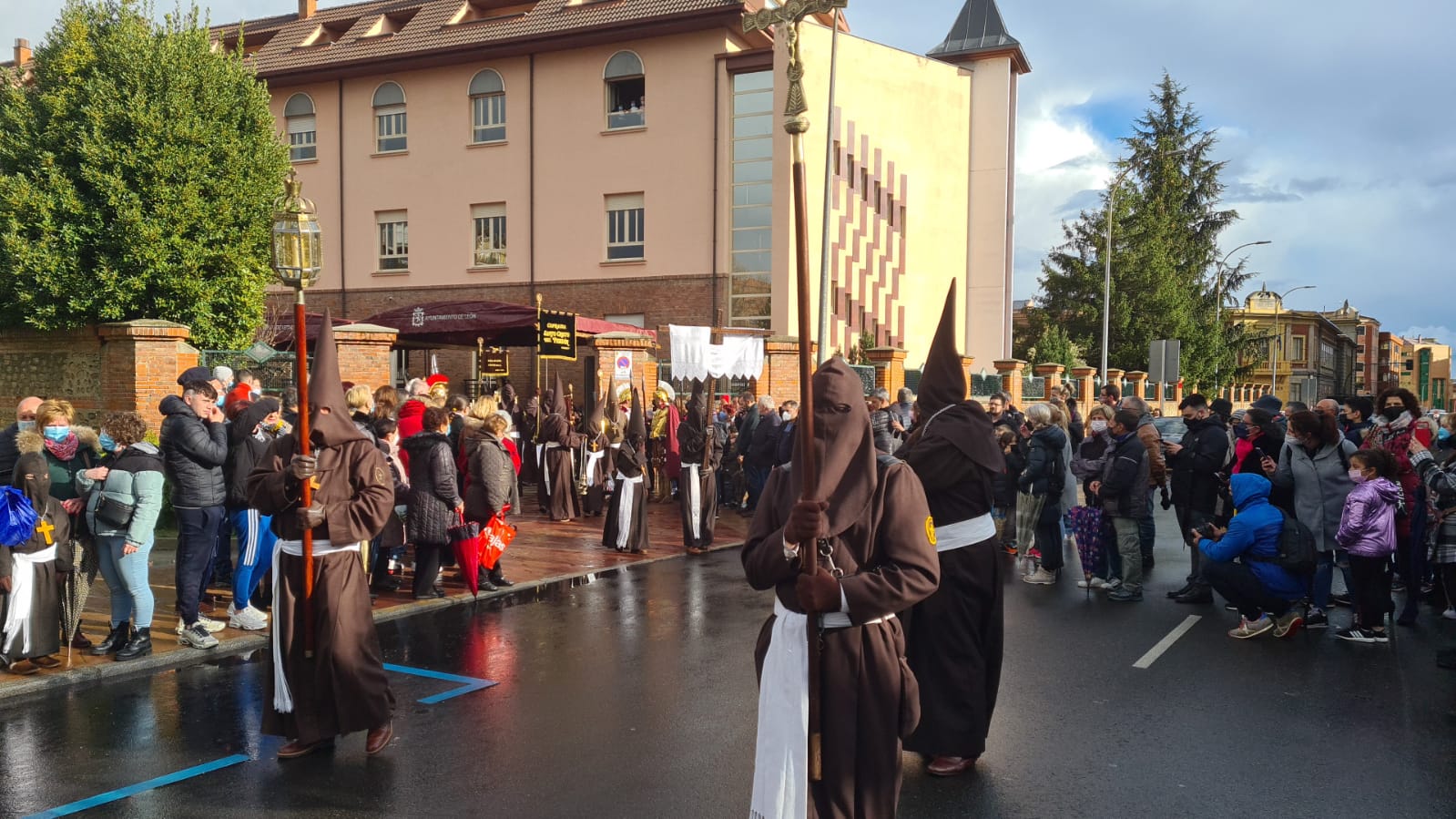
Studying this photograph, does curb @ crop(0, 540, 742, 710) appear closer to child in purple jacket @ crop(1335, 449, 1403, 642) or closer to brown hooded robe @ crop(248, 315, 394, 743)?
brown hooded robe @ crop(248, 315, 394, 743)

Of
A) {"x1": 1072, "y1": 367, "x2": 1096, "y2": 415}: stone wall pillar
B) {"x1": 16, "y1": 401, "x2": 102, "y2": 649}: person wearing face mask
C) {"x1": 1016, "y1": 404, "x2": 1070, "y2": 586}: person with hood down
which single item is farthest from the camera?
{"x1": 1072, "y1": 367, "x2": 1096, "y2": 415}: stone wall pillar

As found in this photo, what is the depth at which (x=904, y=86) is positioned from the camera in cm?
3172

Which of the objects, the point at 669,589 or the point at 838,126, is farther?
the point at 838,126

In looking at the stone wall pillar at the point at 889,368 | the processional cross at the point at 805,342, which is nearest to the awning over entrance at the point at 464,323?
the stone wall pillar at the point at 889,368

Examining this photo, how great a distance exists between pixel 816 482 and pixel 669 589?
6.90 m

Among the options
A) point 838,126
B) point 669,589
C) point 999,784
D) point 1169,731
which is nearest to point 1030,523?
point 669,589

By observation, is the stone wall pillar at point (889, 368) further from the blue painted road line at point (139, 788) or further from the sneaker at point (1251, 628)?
the blue painted road line at point (139, 788)

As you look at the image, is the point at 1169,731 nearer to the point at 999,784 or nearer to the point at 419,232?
the point at 999,784

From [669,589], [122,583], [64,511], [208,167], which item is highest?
[208,167]

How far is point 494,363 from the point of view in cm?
1803

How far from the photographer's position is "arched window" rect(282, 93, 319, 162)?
32562 millimetres

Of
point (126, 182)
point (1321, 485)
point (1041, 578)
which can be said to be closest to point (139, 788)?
point (1041, 578)

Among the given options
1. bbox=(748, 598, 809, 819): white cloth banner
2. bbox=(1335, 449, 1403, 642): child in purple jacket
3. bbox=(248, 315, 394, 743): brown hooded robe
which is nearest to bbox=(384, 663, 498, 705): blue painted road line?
bbox=(248, 315, 394, 743): brown hooded robe

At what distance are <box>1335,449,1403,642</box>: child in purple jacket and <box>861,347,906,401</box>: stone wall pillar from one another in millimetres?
13701
